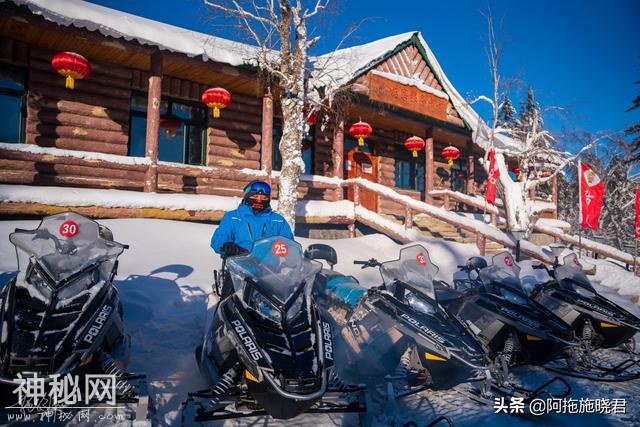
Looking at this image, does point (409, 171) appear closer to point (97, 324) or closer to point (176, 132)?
point (176, 132)

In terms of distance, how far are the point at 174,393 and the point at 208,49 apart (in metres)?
7.82

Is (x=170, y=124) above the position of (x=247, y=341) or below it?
above

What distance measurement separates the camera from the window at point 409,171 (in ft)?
52.4

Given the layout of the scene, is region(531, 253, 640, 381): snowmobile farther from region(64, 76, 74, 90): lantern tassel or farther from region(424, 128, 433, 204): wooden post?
region(64, 76, 74, 90): lantern tassel

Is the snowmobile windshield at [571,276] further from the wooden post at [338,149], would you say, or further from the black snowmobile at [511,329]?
the wooden post at [338,149]

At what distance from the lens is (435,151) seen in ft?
55.4

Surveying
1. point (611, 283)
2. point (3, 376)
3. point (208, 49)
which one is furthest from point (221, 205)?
point (611, 283)

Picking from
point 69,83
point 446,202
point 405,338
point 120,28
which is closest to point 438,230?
point 446,202

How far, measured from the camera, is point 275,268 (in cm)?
297

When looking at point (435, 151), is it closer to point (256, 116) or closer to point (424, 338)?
point (256, 116)

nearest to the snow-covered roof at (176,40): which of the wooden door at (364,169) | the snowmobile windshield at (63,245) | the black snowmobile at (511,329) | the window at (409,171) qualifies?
the window at (409,171)

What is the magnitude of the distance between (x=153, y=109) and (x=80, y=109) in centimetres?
225

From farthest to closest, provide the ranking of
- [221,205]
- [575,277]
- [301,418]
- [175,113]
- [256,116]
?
[256,116]
[175,113]
[221,205]
[575,277]
[301,418]

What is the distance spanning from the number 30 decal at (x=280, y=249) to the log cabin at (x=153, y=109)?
5.77 meters
